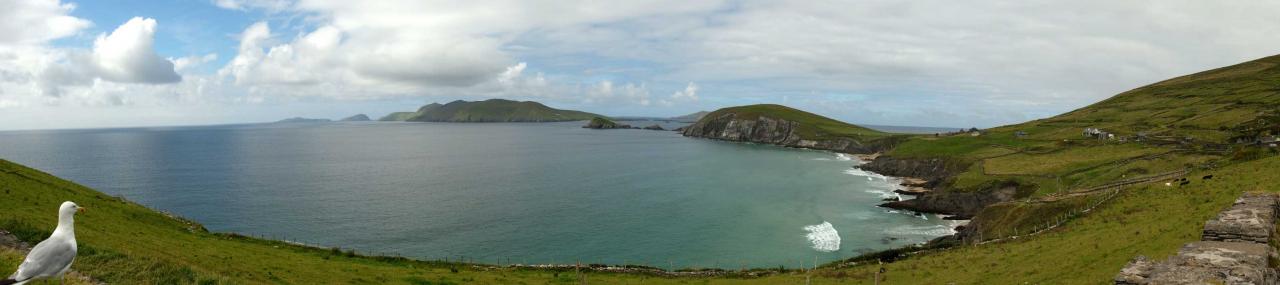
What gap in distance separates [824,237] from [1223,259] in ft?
188

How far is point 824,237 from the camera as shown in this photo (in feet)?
253

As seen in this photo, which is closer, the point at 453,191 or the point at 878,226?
the point at 878,226

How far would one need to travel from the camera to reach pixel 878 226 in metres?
84.2

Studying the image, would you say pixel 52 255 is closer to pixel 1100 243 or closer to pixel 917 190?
pixel 1100 243

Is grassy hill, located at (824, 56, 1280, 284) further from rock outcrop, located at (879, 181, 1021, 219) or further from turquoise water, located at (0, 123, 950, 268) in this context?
turquoise water, located at (0, 123, 950, 268)

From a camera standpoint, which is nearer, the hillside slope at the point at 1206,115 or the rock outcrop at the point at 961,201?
the rock outcrop at the point at 961,201

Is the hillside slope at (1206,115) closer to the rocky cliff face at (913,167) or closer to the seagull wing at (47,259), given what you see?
the rocky cliff face at (913,167)


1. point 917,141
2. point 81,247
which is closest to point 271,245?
point 81,247

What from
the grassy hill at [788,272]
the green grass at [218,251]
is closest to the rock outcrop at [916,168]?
the grassy hill at [788,272]

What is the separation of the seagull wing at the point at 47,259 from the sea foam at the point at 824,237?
6850 centimetres

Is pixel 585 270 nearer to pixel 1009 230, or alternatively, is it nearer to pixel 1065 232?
pixel 1065 232

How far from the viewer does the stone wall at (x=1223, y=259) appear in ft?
62.3

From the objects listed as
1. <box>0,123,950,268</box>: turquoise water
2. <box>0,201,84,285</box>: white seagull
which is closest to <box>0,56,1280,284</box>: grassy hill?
<box>0,201,84,285</box>: white seagull

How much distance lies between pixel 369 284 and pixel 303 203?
7137cm
